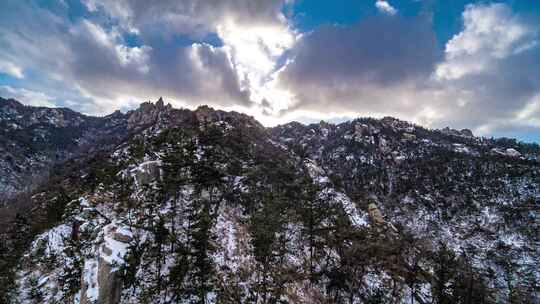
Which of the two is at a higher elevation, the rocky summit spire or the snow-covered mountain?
the rocky summit spire

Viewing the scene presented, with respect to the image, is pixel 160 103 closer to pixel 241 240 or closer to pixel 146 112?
pixel 146 112

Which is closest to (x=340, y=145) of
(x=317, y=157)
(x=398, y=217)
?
(x=317, y=157)

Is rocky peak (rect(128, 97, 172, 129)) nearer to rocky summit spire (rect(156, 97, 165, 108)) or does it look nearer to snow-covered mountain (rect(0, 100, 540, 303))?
rocky summit spire (rect(156, 97, 165, 108))

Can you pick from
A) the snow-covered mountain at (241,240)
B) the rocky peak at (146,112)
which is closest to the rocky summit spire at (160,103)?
the rocky peak at (146,112)

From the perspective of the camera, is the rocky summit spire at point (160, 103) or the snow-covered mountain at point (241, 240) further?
the rocky summit spire at point (160, 103)

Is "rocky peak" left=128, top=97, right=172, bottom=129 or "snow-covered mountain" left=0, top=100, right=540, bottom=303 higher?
"rocky peak" left=128, top=97, right=172, bottom=129

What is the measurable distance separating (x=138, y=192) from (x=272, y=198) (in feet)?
77.5

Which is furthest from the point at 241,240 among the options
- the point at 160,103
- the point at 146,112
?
the point at 146,112

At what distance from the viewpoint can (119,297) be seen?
83.8ft

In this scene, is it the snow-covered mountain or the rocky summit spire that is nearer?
the snow-covered mountain

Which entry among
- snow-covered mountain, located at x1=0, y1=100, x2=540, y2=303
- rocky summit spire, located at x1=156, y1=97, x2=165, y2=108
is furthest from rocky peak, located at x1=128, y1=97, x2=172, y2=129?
snow-covered mountain, located at x1=0, y1=100, x2=540, y2=303

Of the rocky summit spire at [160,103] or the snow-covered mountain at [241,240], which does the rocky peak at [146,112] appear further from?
the snow-covered mountain at [241,240]

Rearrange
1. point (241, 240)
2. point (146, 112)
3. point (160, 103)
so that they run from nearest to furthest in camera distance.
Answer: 1. point (241, 240)
2. point (160, 103)
3. point (146, 112)

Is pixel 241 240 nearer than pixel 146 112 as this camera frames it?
Yes
